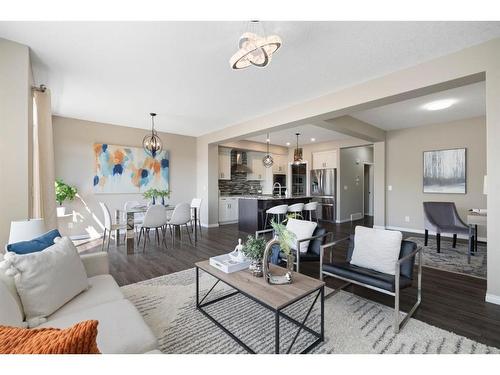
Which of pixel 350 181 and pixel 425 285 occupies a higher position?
pixel 350 181

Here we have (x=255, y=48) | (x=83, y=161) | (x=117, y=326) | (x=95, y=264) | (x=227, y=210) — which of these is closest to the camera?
(x=117, y=326)

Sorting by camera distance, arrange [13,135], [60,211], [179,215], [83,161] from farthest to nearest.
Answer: [83,161] → [60,211] → [179,215] → [13,135]

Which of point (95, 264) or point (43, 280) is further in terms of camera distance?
point (95, 264)

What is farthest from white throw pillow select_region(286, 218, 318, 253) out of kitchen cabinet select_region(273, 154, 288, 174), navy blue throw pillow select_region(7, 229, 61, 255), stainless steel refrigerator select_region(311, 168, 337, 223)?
kitchen cabinet select_region(273, 154, 288, 174)

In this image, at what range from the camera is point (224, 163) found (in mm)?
7461

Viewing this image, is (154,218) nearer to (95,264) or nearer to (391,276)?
(95,264)

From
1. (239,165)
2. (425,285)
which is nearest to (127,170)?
(239,165)

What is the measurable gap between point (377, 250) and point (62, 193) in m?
5.44

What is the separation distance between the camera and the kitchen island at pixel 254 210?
5766mm

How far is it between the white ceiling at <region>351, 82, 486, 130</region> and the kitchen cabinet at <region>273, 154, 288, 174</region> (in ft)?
11.9

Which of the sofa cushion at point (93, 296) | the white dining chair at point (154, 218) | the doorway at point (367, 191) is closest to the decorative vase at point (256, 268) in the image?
the sofa cushion at point (93, 296)

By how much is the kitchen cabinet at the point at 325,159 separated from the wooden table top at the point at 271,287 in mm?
6365

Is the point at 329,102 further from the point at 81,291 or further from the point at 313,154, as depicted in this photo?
the point at 313,154

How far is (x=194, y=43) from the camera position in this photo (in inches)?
92.2
